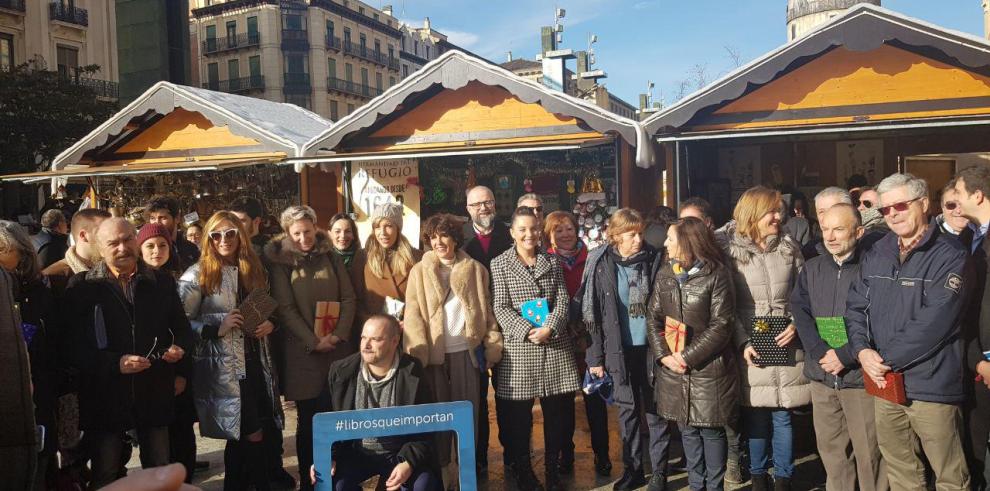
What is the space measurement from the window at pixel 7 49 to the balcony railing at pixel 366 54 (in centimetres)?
3186

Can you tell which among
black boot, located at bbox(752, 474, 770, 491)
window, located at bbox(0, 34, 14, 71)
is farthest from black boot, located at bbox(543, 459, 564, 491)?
window, located at bbox(0, 34, 14, 71)

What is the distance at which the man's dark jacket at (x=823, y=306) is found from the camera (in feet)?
13.1

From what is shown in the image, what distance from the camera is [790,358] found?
433 cm

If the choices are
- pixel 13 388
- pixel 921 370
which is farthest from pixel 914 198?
pixel 13 388

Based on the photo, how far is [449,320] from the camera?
188 inches

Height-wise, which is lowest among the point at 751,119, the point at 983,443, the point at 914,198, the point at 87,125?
the point at 983,443

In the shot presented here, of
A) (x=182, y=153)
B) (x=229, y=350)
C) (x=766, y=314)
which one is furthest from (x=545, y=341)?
(x=182, y=153)

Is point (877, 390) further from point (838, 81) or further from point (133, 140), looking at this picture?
point (133, 140)

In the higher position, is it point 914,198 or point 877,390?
point 914,198

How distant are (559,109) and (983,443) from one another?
5152 millimetres

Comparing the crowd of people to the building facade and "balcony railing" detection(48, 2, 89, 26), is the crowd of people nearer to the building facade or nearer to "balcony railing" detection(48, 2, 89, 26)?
the building facade

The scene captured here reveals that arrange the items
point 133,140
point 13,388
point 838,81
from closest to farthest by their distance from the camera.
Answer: point 13,388
point 838,81
point 133,140

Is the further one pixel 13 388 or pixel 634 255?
pixel 634 255

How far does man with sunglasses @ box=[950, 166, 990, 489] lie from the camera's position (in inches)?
145
